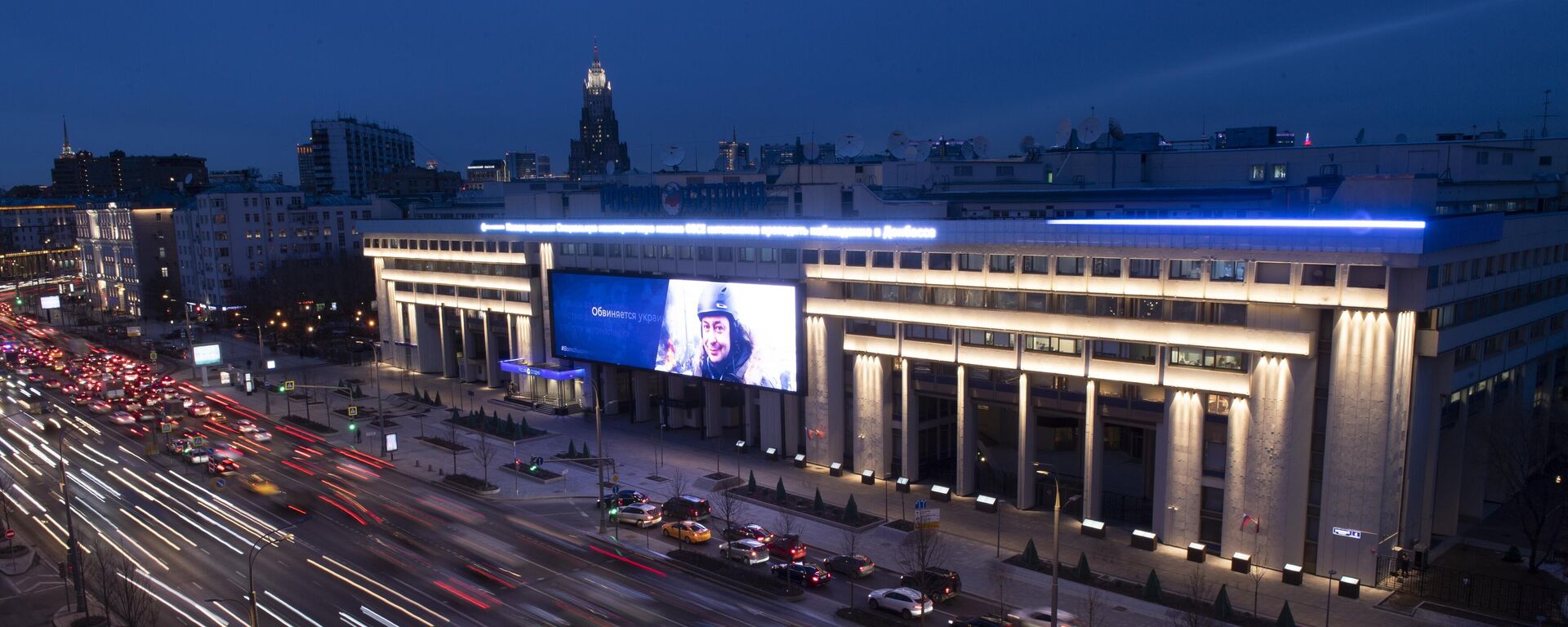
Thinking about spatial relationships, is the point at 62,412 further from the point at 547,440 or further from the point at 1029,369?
the point at 1029,369

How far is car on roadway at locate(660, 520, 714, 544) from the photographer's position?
57531mm

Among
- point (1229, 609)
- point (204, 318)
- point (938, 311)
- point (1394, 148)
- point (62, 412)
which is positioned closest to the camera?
point (1229, 609)

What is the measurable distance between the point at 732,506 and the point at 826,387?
12.8m

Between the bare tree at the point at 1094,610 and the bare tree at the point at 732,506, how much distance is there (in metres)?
20.5

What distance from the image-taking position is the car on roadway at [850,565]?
51.1m

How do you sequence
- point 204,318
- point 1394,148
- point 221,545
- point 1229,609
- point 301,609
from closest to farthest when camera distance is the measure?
1. point 1229,609
2. point 301,609
3. point 221,545
4. point 1394,148
5. point 204,318

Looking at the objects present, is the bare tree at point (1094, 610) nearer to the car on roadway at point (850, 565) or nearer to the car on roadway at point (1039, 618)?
the car on roadway at point (1039, 618)

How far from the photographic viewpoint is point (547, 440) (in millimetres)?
84125

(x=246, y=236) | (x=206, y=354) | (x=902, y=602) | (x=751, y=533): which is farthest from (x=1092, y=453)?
(x=246, y=236)

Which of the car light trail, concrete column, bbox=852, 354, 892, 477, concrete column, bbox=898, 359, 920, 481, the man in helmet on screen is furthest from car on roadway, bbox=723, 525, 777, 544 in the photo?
the man in helmet on screen

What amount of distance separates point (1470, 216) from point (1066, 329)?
20256 millimetres

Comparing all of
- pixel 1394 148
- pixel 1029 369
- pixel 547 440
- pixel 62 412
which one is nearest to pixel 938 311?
pixel 1029 369

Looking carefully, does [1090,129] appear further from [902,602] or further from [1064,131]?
[902,602]

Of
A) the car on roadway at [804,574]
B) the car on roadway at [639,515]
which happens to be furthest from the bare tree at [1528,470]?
the car on roadway at [639,515]
